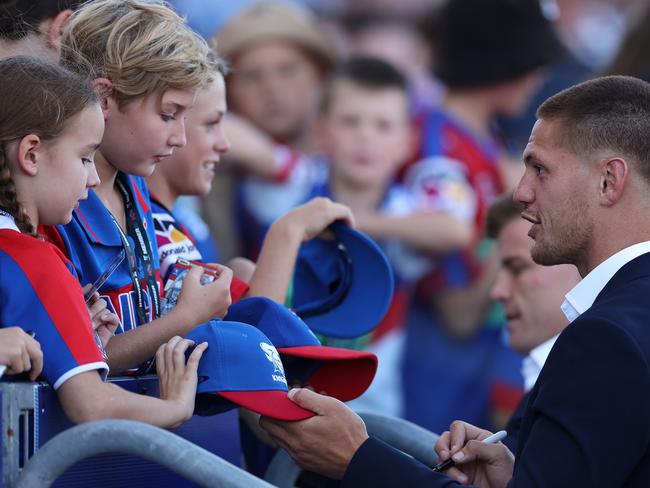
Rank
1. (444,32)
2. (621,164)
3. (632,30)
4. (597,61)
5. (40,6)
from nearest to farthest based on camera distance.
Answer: (621,164)
(40,6)
(632,30)
(444,32)
(597,61)

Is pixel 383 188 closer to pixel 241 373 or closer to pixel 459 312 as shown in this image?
pixel 459 312

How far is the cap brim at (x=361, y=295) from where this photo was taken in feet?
10.6

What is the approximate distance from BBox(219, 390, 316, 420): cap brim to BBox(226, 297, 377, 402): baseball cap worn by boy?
Result: 0.48ft

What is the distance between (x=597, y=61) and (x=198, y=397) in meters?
6.39

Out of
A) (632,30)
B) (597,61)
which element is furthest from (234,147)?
(597,61)

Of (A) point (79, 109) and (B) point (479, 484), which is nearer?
(A) point (79, 109)

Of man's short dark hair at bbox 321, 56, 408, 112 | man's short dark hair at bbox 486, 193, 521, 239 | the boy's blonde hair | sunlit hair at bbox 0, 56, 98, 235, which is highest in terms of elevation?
the boy's blonde hair

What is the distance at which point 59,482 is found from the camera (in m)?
2.35

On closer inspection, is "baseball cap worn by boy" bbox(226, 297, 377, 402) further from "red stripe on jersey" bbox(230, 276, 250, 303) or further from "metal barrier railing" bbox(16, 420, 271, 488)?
"metal barrier railing" bbox(16, 420, 271, 488)

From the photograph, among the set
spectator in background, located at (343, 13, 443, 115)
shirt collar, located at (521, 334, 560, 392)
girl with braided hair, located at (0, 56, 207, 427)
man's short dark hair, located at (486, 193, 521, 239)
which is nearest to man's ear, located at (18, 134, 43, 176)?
girl with braided hair, located at (0, 56, 207, 427)

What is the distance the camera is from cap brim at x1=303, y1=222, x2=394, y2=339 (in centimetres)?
322

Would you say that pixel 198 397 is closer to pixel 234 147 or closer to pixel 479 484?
pixel 479 484

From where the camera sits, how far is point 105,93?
2826 mm

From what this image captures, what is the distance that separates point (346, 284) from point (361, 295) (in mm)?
52
